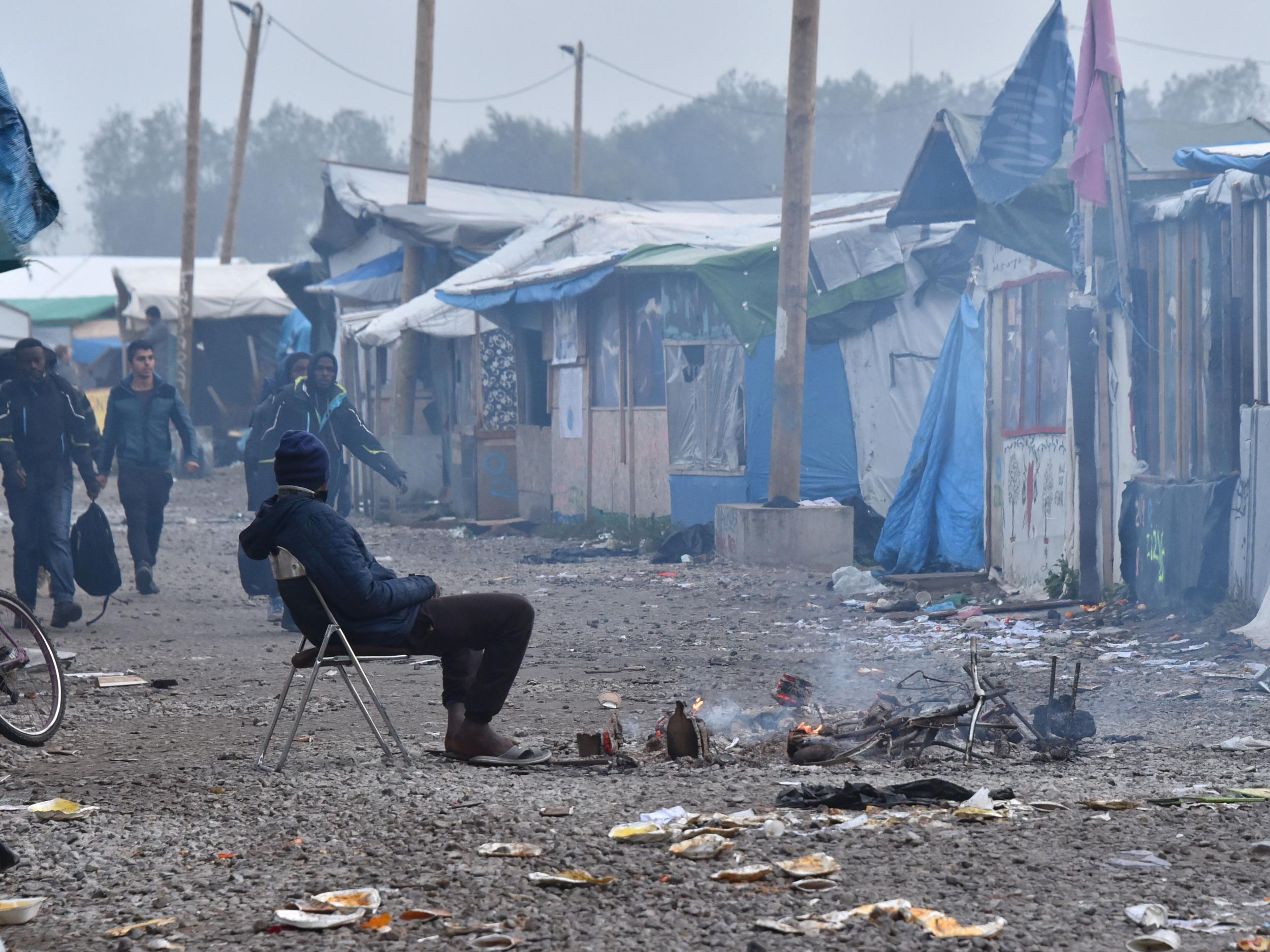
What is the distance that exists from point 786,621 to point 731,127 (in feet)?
191

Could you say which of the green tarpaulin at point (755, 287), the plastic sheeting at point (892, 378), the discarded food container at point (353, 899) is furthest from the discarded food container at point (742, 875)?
the plastic sheeting at point (892, 378)

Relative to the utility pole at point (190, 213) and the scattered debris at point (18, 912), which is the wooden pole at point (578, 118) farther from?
the scattered debris at point (18, 912)

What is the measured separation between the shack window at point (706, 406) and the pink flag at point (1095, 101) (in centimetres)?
568

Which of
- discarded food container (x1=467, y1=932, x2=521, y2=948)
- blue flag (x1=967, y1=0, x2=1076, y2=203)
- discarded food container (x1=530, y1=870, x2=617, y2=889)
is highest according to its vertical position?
blue flag (x1=967, y1=0, x2=1076, y2=203)

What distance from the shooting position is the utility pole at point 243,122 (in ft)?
104

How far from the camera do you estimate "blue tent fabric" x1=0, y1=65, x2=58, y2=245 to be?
15.6 ft

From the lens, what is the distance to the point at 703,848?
12.9ft

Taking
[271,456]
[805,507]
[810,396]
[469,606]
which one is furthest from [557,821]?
[810,396]

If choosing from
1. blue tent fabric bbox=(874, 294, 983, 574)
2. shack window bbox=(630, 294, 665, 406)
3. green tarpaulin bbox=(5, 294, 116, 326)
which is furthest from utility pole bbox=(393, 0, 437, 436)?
green tarpaulin bbox=(5, 294, 116, 326)

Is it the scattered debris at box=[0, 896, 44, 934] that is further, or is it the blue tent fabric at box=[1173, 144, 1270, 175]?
the blue tent fabric at box=[1173, 144, 1270, 175]

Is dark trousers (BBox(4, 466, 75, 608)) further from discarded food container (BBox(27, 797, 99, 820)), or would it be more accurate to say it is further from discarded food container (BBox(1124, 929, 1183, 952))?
discarded food container (BBox(1124, 929, 1183, 952))

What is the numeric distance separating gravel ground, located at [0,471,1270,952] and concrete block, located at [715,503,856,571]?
336 centimetres

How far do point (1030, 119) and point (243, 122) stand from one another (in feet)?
84.5

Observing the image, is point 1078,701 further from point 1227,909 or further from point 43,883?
point 43,883
